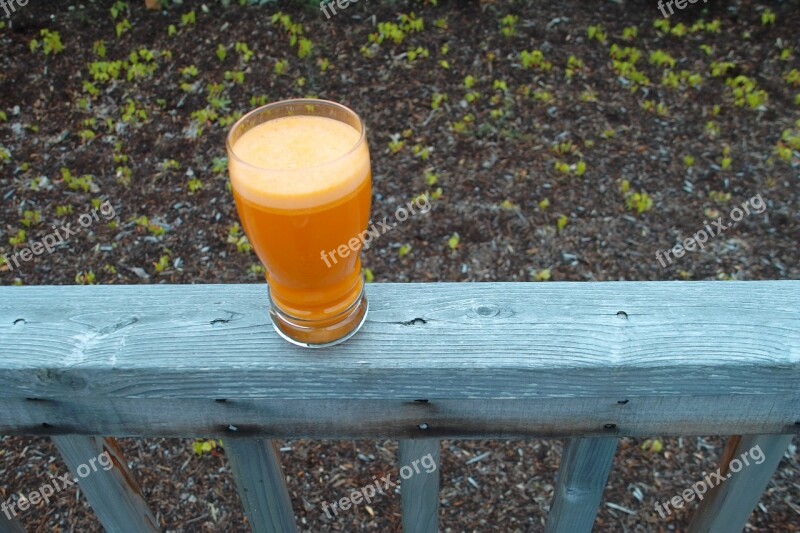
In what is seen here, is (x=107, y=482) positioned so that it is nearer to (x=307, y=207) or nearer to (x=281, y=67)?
(x=307, y=207)

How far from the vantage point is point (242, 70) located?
159 inches

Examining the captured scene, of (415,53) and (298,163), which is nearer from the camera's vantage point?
(298,163)

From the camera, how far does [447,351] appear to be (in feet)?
3.15

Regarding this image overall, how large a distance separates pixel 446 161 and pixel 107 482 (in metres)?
2.57

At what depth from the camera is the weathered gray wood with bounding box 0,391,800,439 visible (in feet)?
3.23

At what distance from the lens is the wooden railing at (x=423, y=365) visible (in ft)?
3.11

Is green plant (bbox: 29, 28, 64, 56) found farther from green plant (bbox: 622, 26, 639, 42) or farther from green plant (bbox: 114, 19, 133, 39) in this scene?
green plant (bbox: 622, 26, 639, 42)

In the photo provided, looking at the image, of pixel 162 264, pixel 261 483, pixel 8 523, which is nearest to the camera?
pixel 261 483

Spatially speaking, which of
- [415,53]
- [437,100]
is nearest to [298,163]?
[437,100]

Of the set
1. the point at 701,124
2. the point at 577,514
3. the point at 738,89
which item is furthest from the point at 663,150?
the point at 577,514

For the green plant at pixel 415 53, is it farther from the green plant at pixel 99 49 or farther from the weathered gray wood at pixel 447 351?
the weathered gray wood at pixel 447 351

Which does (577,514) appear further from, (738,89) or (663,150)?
(738,89)

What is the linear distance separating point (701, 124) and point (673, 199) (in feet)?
1.97

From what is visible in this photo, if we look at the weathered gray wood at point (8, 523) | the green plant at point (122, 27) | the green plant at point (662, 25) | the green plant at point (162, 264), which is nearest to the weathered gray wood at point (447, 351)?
the weathered gray wood at point (8, 523)
